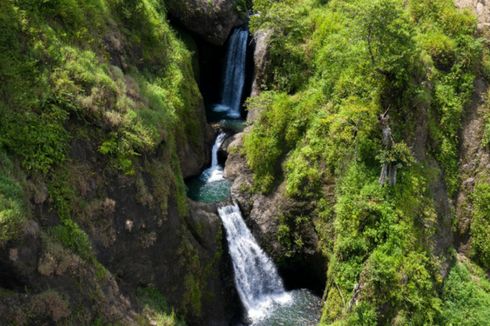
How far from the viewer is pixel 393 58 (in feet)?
60.8

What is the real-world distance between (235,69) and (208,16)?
4.25 m

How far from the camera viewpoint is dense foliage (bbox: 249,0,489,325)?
667 inches

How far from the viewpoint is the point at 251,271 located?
20594 millimetres

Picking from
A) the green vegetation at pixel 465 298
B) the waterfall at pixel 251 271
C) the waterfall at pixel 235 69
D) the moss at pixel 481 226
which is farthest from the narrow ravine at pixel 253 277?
the waterfall at pixel 235 69

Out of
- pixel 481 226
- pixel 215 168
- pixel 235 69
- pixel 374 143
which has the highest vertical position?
pixel 235 69

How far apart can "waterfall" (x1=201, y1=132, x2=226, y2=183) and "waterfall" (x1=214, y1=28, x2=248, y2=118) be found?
3967 mm

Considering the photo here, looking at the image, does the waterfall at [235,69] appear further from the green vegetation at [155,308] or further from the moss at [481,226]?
the green vegetation at [155,308]

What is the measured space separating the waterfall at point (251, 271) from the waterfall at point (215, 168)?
4.30 metres

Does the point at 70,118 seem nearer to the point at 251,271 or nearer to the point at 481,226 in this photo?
the point at 251,271

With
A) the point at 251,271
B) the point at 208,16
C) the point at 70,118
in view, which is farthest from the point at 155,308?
the point at 208,16

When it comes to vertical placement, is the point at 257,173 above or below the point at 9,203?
above

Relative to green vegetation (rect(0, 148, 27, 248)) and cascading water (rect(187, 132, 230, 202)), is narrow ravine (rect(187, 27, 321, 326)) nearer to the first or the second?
cascading water (rect(187, 132, 230, 202))

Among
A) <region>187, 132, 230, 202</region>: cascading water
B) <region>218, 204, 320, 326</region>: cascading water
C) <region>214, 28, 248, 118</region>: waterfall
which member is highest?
<region>214, 28, 248, 118</region>: waterfall

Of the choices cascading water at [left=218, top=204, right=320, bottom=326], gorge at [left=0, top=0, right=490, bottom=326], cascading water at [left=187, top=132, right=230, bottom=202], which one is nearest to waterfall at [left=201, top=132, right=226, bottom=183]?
cascading water at [left=187, top=132, right=230, bottom=202]
